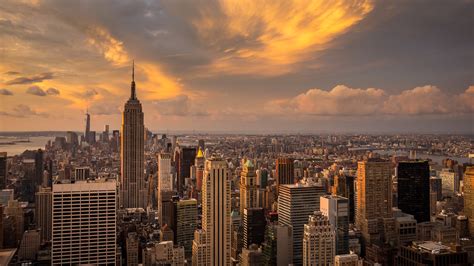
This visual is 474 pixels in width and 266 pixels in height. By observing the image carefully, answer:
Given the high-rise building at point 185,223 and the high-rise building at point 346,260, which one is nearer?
the high-rise building at point 346,260

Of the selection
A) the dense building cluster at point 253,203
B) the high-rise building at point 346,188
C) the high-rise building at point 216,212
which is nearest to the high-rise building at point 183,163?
the dense building cluster at point 253,203

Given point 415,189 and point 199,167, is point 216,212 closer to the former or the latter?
point 199,167

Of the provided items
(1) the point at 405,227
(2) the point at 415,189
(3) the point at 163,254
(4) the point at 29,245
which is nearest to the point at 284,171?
(1) the point at 405,227

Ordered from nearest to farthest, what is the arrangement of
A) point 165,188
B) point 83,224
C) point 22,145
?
point 22,145
point 83,224
point 165,188

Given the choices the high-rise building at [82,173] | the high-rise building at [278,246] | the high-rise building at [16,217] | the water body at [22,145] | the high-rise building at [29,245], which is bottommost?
the high-rise building at [278,246]

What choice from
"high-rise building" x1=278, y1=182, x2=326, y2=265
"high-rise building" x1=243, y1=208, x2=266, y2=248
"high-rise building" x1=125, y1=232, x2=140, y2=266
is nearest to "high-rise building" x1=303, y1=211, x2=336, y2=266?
"high-rise building" x1=278, y1=182, x2=326, y2=265

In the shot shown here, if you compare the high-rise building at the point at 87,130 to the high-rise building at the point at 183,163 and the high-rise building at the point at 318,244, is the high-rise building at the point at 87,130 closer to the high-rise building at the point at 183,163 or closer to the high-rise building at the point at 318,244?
the high-rise building at the point at 183,163

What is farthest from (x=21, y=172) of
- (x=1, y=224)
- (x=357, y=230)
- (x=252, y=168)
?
(x=357, y=230)

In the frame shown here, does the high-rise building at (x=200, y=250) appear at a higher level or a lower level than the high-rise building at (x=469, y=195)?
lower
